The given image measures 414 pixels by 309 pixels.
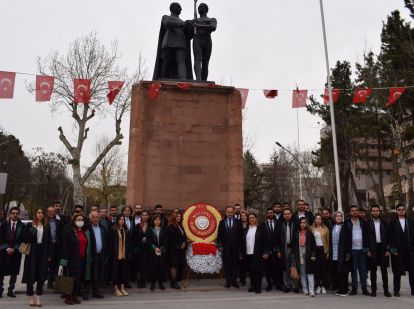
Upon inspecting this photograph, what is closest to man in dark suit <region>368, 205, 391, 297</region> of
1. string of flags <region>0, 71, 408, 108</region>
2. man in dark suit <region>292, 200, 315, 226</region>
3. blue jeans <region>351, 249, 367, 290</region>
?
blue jeans <region>351, 249, 367, 290</region>

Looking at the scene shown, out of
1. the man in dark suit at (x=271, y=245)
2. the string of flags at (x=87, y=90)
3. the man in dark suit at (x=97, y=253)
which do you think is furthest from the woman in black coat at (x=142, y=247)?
the string of flags at (x=87, y=90)

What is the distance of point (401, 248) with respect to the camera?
915 cm

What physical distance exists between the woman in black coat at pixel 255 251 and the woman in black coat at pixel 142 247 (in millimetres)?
2261

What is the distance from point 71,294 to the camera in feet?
26.8

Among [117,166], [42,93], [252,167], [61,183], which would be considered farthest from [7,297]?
[61,183]

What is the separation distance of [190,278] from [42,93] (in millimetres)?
8725

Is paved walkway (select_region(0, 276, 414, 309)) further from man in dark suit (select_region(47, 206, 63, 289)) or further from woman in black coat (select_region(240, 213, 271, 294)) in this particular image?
A: man in dark suit (select_region(47, 206, 63, 289))

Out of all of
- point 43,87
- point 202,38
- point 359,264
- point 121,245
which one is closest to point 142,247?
point 121,245

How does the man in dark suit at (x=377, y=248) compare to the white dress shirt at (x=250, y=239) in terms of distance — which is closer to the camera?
the man in dark suit at (x=377, y=248)

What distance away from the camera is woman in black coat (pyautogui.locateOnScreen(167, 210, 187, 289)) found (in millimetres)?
9836

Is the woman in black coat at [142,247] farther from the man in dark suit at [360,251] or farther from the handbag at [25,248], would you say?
the man in dark suit at [360,251]

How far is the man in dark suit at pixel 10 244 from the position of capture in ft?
30.0

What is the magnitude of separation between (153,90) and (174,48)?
1.76 metres

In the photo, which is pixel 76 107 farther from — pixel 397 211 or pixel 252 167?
pixel 252 167
